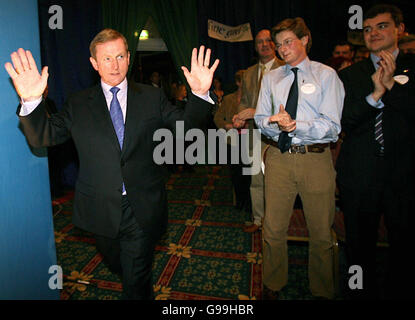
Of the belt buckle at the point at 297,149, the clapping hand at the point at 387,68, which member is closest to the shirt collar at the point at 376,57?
the clapping hand at the point at 387,68

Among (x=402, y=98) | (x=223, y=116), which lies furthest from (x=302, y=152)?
(x=223, y=116)

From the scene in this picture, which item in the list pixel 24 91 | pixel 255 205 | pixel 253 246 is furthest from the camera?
pixel 255 205

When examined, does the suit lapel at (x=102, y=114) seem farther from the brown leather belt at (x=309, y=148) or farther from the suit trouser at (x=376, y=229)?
the suit trouser at (x=376, y=229)

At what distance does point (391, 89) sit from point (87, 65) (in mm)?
4956

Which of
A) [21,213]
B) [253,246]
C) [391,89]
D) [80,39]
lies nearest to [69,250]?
[21,213]

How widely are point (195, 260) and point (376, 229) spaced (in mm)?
1696

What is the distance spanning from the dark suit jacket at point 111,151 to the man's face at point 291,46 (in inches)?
33.0

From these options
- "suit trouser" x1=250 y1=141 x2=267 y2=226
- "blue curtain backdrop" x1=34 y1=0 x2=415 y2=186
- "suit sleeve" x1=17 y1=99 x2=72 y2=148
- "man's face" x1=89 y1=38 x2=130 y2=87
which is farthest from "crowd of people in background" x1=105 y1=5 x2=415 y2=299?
"blue curtain backdrop" x1=34 y1=0 x2=415 y2=186

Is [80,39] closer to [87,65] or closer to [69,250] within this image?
[87,65]

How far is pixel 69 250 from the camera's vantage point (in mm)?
3188

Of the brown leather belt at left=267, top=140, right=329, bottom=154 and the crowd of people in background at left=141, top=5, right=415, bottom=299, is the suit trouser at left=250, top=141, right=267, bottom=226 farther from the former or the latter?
the brown leather belt at left=267, top=140, right=329, bottom=154

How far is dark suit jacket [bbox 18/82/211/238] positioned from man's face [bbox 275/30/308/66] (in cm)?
84

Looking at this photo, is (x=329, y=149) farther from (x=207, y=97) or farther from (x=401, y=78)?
(x=207, y=97)

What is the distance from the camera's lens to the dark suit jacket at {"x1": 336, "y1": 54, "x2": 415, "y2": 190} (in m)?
1.85
